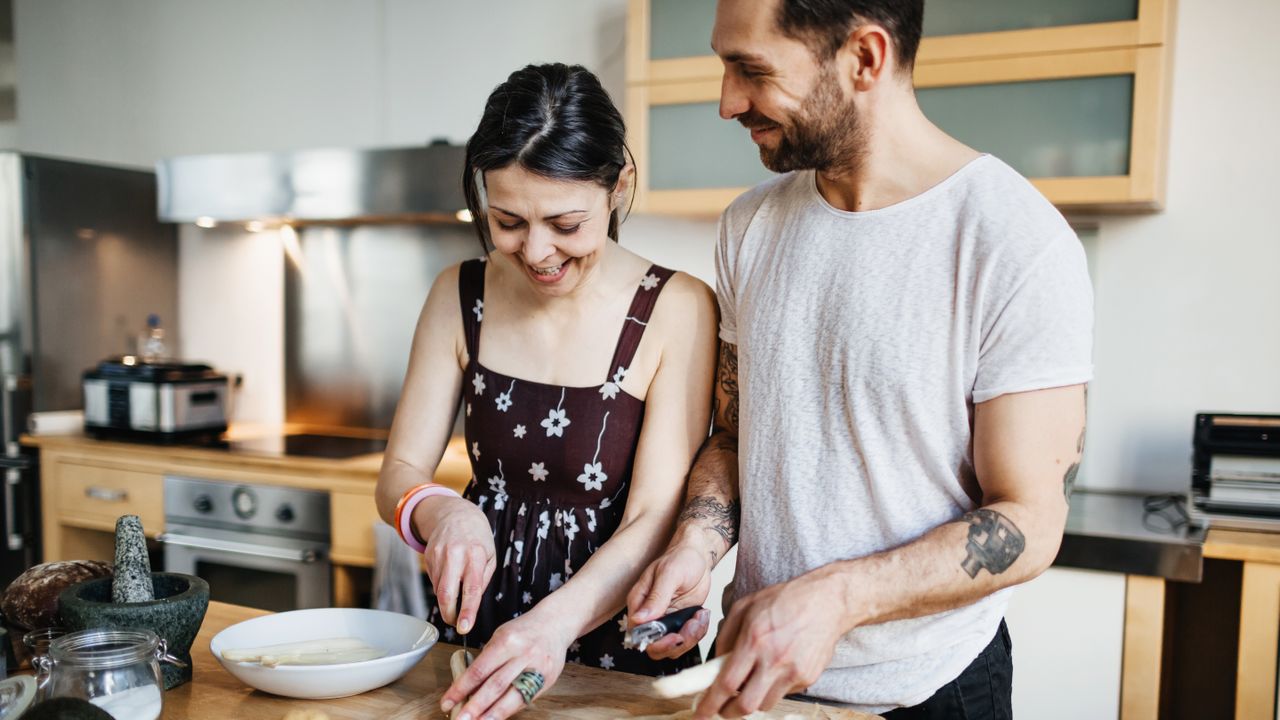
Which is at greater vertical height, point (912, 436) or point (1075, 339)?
point (1075, 339)

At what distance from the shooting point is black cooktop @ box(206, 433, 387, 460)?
2.83 metres

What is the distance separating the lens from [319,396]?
338 cm

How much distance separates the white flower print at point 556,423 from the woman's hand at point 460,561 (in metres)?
0.18

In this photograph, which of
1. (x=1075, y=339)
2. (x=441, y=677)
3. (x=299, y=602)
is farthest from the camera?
(x=299, y=602)

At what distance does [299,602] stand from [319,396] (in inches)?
34.4

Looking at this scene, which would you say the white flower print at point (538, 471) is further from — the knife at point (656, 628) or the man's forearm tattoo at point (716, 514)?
the knife at point (656, 628)

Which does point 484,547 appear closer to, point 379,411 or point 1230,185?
point 1230,185

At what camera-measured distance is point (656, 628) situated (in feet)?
3.09

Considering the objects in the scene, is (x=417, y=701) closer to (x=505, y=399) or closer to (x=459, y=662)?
(x=459, y=662)

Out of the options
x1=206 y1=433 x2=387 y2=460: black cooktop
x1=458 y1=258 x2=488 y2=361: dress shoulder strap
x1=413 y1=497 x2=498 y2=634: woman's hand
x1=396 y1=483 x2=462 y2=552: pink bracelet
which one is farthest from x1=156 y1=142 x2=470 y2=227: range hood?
x1=413 y1=497 x2=498 y2=634: woman's hand

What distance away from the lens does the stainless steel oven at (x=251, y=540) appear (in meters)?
2.69

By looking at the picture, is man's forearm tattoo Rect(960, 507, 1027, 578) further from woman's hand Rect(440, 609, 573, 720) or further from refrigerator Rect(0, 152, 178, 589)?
refrigerator Rect(0, 152, 178, 589)

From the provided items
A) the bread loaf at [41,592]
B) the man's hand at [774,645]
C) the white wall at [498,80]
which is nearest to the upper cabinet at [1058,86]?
the white wall at [498,80]

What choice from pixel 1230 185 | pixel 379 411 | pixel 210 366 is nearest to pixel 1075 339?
pixel 1230 185
